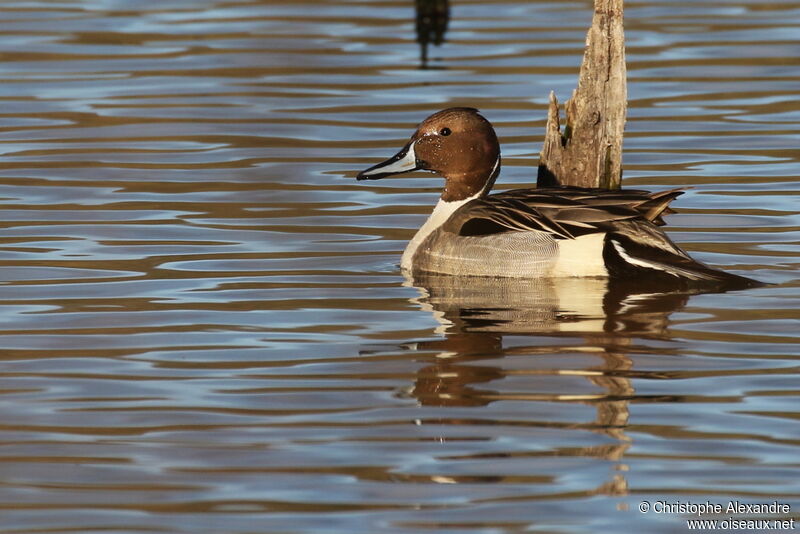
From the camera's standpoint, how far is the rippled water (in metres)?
6.27

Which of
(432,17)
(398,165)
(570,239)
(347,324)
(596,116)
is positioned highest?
(596,116)

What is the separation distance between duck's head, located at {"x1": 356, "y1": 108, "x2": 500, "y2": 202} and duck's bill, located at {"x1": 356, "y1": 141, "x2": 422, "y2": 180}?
81 mm

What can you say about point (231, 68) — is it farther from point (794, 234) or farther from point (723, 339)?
point (723, 339)

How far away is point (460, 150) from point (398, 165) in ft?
1.52

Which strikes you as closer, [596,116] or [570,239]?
[570,239]

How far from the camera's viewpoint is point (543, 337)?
27.4 feet

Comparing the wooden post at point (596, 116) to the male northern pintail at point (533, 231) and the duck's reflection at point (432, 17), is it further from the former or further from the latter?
the duck's reflection at point (432, 17)

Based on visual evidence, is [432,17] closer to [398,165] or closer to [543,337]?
[398,165]

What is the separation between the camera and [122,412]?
285 inches

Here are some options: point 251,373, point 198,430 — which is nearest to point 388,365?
point 251,373

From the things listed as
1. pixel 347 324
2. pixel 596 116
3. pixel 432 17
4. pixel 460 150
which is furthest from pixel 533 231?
pixel 432 17

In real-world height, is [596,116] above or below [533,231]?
above

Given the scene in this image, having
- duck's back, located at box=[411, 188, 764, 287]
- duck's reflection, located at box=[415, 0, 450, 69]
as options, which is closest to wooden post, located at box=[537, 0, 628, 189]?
duck's back, located at box=[411, 188, 764, 287]

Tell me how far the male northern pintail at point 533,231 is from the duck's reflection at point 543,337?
95mm
